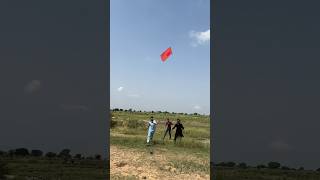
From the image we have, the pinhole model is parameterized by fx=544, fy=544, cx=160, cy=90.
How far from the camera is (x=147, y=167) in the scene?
4238 centimetres

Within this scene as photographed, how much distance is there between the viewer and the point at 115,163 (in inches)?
1719

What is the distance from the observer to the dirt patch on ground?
41.8m
